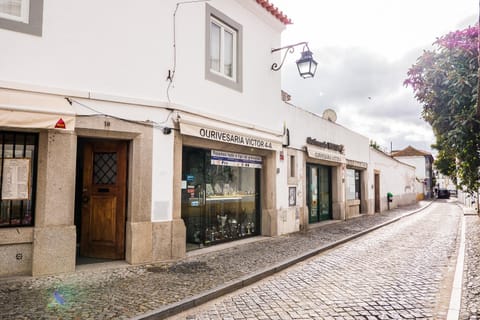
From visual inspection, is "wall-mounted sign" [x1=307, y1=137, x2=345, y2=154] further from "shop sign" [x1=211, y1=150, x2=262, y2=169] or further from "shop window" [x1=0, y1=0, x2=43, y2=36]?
"shop window" [x1=0, y1=0, x2=43, y2=36]

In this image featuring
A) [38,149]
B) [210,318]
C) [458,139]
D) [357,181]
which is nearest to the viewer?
[210,318]

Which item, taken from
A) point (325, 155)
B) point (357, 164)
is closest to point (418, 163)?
point (357, 164)

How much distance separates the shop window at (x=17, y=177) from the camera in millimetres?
5844

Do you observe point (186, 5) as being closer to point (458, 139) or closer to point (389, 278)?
point (458, 139)

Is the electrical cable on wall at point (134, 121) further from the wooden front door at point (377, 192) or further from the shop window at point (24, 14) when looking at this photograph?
the wooden front door at point (377, 192)

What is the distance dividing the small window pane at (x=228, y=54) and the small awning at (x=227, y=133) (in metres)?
1.54

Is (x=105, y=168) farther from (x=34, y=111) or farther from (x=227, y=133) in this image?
(x=227, y=133)

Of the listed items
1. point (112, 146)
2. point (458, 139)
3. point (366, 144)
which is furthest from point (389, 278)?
point (366, 144)

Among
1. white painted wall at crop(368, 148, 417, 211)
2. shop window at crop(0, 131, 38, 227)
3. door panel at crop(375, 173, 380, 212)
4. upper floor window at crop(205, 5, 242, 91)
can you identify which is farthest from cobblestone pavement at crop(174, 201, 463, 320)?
door panel at crop(375, 173, 380, 212)

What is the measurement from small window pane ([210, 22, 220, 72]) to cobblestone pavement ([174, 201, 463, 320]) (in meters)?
5.38

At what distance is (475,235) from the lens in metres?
11.1

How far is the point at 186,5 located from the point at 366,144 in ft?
49.6

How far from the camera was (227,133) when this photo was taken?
Answer: 863 cm

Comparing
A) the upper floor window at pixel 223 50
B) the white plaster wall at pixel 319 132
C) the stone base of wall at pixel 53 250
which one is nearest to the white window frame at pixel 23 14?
the stone base of wall at pixel 53 250
